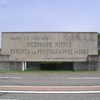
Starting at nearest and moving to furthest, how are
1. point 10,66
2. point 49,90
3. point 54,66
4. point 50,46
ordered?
point 49,90
point 10,66
point 50,46
point 54,66

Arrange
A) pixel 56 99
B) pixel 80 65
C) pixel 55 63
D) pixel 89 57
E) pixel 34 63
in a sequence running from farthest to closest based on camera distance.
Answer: pixel 34 63 → pixel 55 63 → pixel 89 57 → pixel 80 65 → pixel 56 99

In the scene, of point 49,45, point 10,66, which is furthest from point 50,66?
point 10,66

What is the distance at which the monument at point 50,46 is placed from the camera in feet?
72.9

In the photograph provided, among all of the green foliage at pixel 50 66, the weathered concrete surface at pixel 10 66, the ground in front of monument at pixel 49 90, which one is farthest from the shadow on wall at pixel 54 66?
the ground in front of monument at pixel 49 90

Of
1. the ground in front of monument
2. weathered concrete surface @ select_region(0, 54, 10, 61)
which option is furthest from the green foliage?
the ground in front of monument

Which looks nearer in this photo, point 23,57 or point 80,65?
point 80,65

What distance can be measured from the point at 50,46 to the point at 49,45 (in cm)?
18

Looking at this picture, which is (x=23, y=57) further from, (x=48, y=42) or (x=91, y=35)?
(x=91, y=35)

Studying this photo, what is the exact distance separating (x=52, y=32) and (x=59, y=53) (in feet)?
9.24

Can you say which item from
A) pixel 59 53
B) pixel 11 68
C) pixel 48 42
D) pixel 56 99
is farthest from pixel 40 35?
pixel 56 99

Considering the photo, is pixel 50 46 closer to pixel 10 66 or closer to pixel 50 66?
pixel 50 66

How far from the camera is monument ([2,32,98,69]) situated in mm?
22234

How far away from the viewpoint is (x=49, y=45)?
2236 centimetres

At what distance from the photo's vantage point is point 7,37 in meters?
22.4
